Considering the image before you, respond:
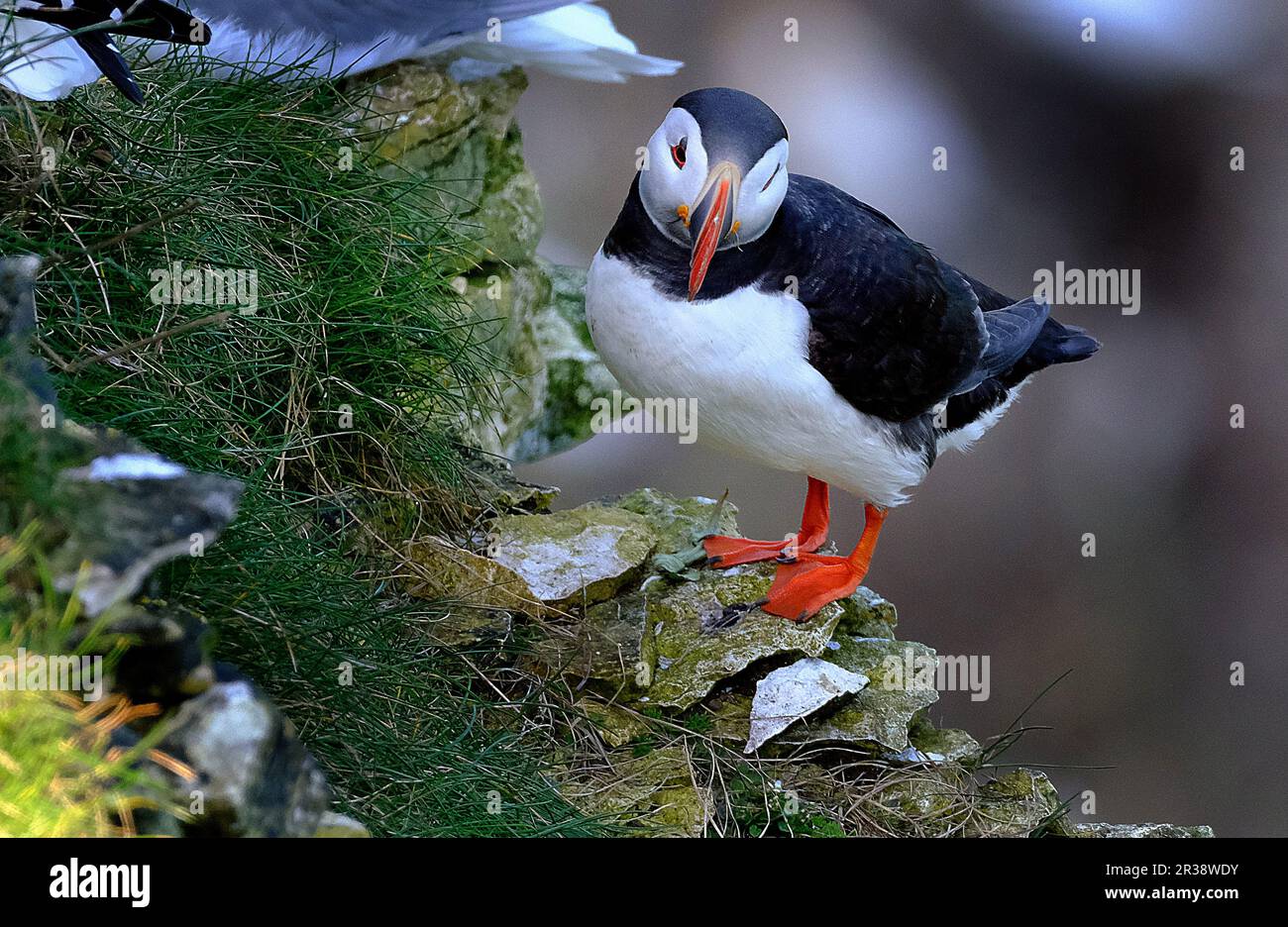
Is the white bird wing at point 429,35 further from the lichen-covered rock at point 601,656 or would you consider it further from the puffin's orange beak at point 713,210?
the lichen-covered rock at point 601,656

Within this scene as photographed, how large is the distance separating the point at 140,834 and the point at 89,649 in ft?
0.55

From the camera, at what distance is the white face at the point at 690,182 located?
1.83m

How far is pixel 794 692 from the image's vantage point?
2.04 metres

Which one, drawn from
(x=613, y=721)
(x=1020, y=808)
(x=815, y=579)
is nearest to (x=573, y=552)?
(x=613, y=721)

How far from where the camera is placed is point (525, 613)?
2.07 metres

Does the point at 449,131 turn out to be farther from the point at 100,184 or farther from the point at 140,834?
the point at 140,834

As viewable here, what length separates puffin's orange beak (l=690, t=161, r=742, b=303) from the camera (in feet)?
5.90

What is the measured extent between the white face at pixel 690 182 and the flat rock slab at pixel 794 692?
0.73m

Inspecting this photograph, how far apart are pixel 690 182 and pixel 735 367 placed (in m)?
0.32

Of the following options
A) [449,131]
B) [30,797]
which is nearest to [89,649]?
[30,797]

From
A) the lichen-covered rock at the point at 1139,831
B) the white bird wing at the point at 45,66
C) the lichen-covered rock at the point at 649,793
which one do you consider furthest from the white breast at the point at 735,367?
the white bird wing at the point at 45,66

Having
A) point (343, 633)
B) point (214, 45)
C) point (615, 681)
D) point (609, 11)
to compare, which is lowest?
point (615, 681)
